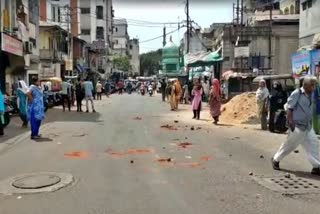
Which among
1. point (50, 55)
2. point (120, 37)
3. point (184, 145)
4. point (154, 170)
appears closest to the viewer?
point (154, 170)

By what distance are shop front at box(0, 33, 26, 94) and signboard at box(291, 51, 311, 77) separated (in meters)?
13.5

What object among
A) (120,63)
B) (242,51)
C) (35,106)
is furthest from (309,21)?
(120,63)

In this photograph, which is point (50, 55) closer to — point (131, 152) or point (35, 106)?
point (35, 106)

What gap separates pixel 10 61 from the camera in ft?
93.3

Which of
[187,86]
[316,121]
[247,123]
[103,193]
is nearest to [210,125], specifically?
[247,123]

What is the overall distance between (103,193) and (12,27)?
952 inches

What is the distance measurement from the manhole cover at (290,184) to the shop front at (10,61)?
1822 cm

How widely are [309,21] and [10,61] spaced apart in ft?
58.2

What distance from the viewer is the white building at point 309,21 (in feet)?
101

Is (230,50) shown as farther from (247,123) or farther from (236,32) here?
(247,123)

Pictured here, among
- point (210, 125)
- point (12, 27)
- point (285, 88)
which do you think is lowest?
point (210, 125)

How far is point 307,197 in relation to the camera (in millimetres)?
7723

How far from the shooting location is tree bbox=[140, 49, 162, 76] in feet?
495

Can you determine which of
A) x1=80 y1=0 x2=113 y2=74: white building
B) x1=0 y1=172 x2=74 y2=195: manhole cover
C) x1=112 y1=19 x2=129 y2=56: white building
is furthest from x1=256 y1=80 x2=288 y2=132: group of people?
x1=112 y1=19 x2=129 y2=56: white building
